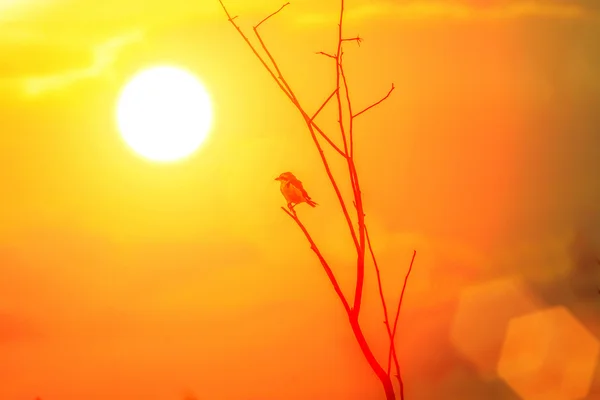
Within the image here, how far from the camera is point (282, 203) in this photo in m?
1.70

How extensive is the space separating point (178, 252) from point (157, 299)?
130 mm

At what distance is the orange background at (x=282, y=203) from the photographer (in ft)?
5.30

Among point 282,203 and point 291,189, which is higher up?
point 282,203

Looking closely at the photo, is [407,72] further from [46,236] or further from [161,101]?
[46,236]

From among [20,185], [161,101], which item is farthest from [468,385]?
[20,185]

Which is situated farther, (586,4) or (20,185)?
(586,4)

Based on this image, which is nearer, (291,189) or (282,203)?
(291,189)

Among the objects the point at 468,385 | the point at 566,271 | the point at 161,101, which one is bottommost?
the point at 468,385

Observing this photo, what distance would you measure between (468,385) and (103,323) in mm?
945

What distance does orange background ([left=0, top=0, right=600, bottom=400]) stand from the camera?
162cm

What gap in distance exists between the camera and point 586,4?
1.82 metres

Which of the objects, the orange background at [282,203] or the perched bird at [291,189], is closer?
the perched bird at [291,189]

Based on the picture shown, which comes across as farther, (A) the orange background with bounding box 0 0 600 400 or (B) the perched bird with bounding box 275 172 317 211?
(A) the orange background with bounding box 0 0 600 400

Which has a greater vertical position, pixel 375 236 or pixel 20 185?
pixel 20 185
